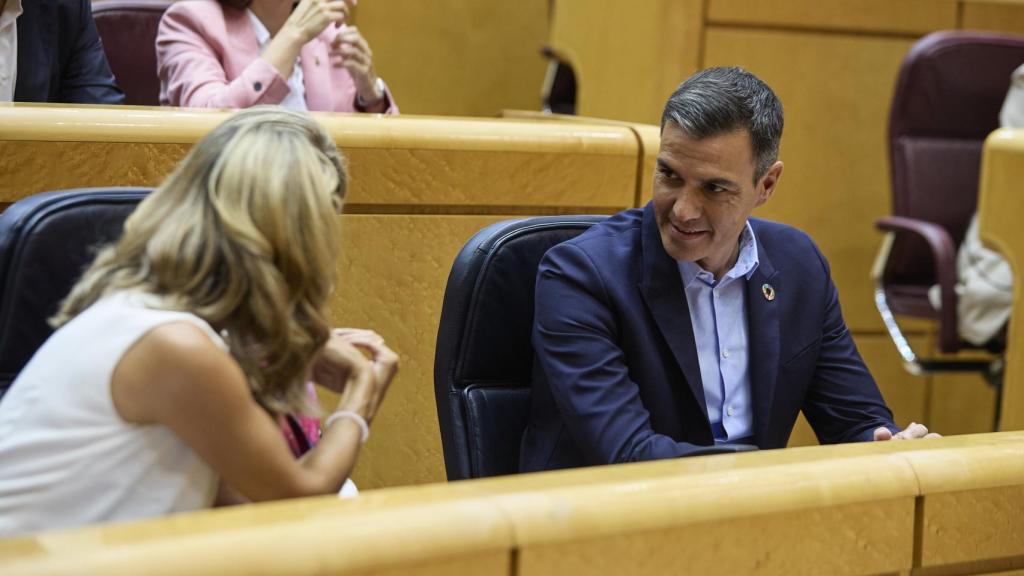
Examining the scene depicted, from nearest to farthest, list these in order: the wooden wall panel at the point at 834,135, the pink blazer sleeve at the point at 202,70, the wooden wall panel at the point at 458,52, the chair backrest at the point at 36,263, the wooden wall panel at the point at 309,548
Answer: the wooden wall panel at the point at 309,548 < the chair backrest at the point at 36,263 < the pink blazer sleeve at the point at 202,70 < the wooden wall panel at the point at 834,135 < the wooden wall panel at the point at 458,52

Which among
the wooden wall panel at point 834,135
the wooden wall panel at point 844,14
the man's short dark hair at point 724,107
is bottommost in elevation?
the wooden wall panel at point 834,135

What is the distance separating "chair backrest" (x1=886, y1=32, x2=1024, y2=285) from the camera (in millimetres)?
3436

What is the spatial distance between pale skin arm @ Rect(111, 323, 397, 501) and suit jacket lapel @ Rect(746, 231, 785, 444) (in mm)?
666

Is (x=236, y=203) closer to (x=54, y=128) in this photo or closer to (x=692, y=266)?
(x=692, y=266)

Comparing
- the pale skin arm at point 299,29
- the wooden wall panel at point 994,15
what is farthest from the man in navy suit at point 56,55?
the wooden wall panel at point 994,15

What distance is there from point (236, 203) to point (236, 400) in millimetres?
185

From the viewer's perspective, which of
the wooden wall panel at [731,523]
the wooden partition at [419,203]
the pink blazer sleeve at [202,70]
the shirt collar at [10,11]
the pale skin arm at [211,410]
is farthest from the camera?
the pink blazer sleeve at [202,70]

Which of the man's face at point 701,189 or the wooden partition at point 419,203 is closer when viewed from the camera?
the man's face at point 701,189

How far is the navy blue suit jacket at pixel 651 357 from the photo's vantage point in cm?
157

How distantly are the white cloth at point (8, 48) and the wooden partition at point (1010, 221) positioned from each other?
1.97 meters

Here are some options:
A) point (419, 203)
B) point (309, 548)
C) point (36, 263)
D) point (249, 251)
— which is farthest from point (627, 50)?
point (309, 548)

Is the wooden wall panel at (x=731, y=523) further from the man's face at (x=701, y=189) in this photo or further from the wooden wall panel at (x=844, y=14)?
the wooden wall panel at (x=844, y=14)

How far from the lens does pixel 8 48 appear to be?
7.57 feet

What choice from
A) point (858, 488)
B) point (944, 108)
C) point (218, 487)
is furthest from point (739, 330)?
point (944, 108)
